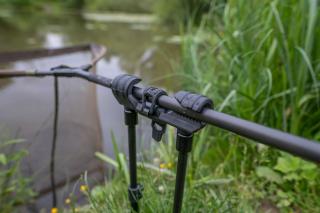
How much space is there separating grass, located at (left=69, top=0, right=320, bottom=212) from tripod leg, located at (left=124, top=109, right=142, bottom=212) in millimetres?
52

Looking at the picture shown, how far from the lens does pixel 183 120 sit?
442 millimetres

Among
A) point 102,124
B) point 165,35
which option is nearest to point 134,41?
point 165,35

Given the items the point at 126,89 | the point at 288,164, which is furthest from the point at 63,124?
the point at 288,164

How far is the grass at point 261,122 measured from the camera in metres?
0.93

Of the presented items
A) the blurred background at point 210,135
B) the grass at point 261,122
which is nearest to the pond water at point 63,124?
the blurred background at point 210,135

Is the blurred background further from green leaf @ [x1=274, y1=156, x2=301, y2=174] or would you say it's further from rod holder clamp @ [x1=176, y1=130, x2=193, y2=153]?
rod holder clamp @ [x1=176, y1=130, x2=193, y2=153]

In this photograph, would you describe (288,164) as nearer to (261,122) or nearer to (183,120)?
(261,122)

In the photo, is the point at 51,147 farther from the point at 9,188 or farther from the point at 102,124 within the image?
the point at 102,124

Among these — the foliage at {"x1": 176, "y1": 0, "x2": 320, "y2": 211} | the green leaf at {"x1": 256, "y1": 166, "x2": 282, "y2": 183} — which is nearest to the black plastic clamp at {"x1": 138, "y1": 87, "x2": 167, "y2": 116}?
the foliage at {"x1": 176, "y1": 0, "x2": 320, "y2": 211}

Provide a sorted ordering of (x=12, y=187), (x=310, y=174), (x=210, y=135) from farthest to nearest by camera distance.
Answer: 1. (x=210, y=135)
2. (x=12, y=187)
3. (x=310, y=174)

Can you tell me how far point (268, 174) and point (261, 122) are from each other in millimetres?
259

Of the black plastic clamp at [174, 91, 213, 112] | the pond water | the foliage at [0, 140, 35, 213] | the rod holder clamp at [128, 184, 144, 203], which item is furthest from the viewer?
the pond water

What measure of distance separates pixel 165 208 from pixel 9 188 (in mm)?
782

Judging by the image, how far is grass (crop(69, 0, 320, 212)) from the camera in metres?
0.93
